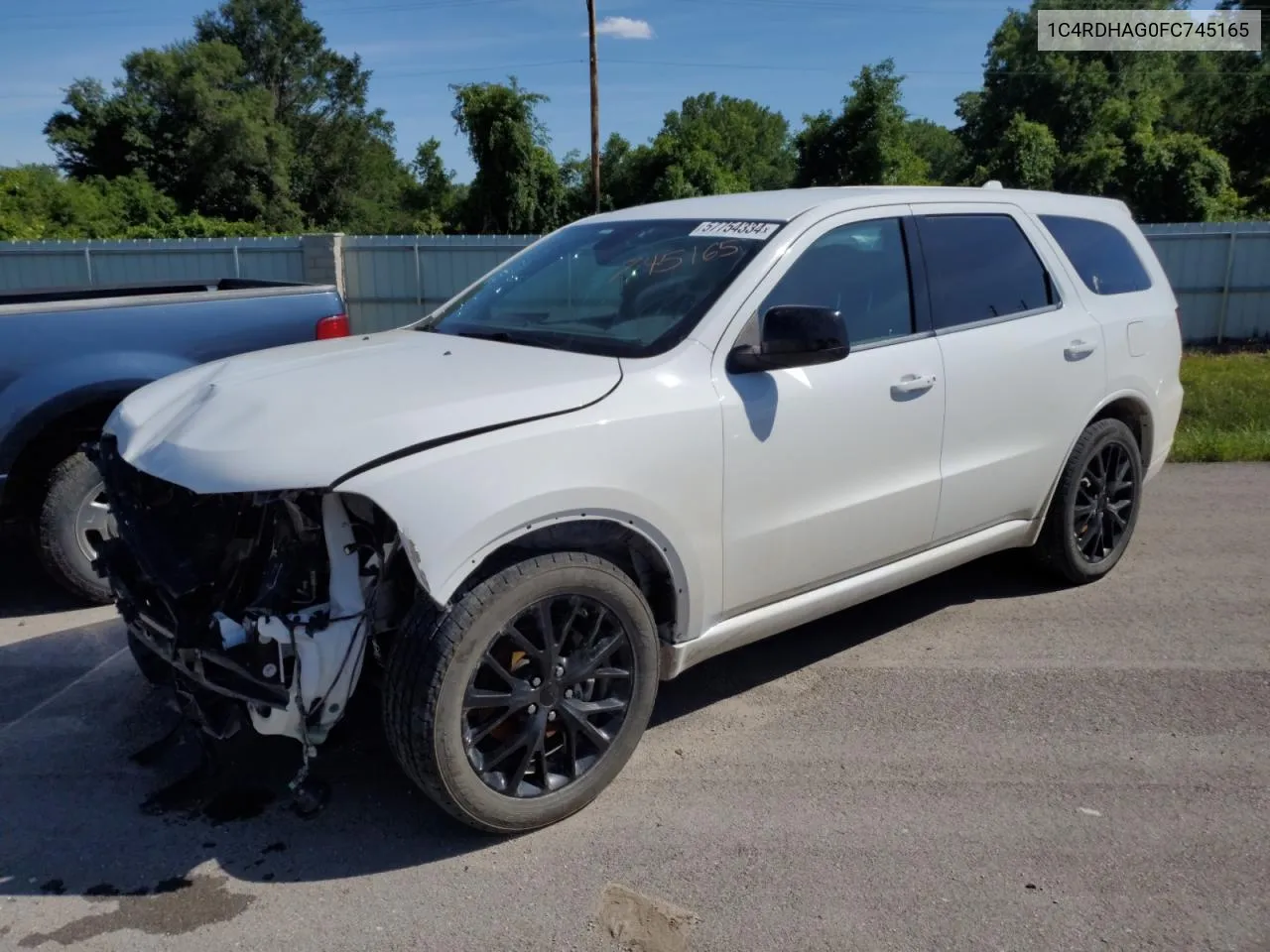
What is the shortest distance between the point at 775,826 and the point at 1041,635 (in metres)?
2.10

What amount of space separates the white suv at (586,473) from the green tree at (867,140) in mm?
28813

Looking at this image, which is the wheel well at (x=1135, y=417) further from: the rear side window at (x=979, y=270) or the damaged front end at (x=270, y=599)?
the damaged front end at (x=270, y=599)

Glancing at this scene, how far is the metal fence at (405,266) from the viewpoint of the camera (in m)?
17.3

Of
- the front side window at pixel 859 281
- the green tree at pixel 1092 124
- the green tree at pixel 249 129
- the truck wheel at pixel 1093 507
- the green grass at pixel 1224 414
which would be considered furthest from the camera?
the green tree at pixel 249 129

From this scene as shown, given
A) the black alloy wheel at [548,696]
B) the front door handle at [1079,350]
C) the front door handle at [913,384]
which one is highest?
the front door handle at [1079,350]

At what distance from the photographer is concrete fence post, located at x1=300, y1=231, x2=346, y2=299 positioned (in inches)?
689

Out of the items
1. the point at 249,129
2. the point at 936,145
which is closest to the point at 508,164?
the point at 249,129

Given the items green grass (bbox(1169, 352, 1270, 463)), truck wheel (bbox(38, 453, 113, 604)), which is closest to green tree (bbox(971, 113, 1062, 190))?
green grass (bbox(1169, 352, 1270, 463))

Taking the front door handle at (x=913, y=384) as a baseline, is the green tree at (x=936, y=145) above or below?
above

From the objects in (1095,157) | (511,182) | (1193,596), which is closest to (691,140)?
(511,182)

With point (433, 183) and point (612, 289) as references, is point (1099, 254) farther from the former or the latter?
point (433, 183)

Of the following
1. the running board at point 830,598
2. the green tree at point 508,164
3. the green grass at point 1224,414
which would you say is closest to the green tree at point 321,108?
the green tree at point 508,164

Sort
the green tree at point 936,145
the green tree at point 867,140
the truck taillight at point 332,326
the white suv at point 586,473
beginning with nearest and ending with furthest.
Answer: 1. the white suv at point 586,473
2. the truck taillight at point 332,326
3. the green tree at point 867,140
4. the green tree at point 936,145

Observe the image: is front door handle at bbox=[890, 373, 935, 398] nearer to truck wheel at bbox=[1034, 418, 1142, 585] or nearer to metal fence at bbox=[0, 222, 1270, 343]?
truck wheel at bbox=[1034, 418, 1142, 585]
